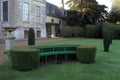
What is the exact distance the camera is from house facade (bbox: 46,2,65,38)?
37.4 m

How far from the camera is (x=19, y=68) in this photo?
8492 mm

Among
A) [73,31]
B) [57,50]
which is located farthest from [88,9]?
[57,50]

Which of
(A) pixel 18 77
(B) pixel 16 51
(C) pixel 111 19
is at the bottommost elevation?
(A) pixel 18 77

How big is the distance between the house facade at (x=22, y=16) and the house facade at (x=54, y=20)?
438 centimetres

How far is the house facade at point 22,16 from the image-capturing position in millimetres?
26531

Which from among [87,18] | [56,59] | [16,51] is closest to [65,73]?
[16,51]

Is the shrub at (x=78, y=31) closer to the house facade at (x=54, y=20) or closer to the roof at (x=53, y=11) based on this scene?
the house facade at (x=54, y=20)

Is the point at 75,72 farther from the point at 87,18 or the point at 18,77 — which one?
the point at 87,18

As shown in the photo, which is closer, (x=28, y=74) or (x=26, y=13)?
(x=28, y=74)

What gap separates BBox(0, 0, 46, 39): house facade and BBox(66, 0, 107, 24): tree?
29.0 ft

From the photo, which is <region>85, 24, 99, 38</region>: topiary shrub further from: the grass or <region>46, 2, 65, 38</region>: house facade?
the grass

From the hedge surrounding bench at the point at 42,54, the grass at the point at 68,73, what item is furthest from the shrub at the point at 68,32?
the grass at the point at 68,73

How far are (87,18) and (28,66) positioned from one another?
31.7 metres

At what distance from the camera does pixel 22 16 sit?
Answer: 2778cm
